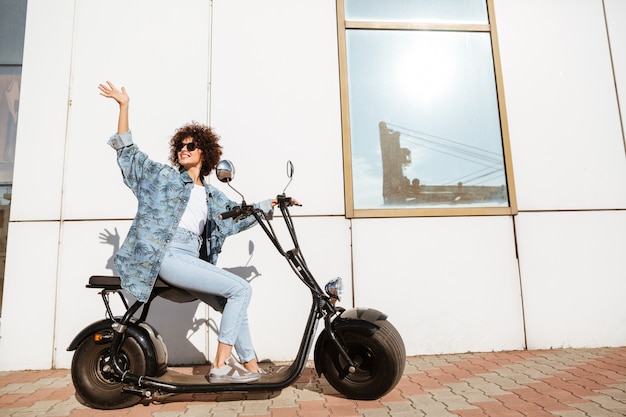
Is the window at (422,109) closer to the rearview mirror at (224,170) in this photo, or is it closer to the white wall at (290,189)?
the white wall at (290,189)

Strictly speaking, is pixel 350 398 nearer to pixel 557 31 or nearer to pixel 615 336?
pixel 615 336

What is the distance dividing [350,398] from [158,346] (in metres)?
1.42

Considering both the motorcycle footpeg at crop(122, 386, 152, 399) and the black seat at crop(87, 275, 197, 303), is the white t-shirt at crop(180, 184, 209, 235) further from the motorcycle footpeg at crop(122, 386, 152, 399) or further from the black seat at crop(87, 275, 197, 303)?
the motorcycle footpeg at crop(122, 386, 152, 399)

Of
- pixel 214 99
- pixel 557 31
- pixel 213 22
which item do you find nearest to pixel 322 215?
pixel 214 99

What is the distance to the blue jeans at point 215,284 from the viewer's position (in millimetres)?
2789

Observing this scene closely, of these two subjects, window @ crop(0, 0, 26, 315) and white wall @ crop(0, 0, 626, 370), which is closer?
white wall @ crop(0, 0, 626, 370)

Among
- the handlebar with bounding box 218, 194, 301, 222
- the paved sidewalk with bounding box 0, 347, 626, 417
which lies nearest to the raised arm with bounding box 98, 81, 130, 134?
the handlebar with bounding box 218, 194, 301, 222

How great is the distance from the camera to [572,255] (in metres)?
4.51

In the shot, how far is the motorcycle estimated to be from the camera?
272cm

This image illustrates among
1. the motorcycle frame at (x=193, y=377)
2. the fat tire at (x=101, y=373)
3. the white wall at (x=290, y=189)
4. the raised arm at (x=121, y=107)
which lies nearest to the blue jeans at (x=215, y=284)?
the motorcycle frame at (x=193, y=377)

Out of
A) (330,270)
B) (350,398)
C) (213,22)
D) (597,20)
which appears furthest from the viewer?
(597,20)

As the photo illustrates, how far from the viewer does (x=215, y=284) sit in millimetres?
2805

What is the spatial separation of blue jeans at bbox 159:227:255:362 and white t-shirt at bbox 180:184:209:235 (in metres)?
0.12

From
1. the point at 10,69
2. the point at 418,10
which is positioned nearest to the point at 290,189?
the point at 418,10
